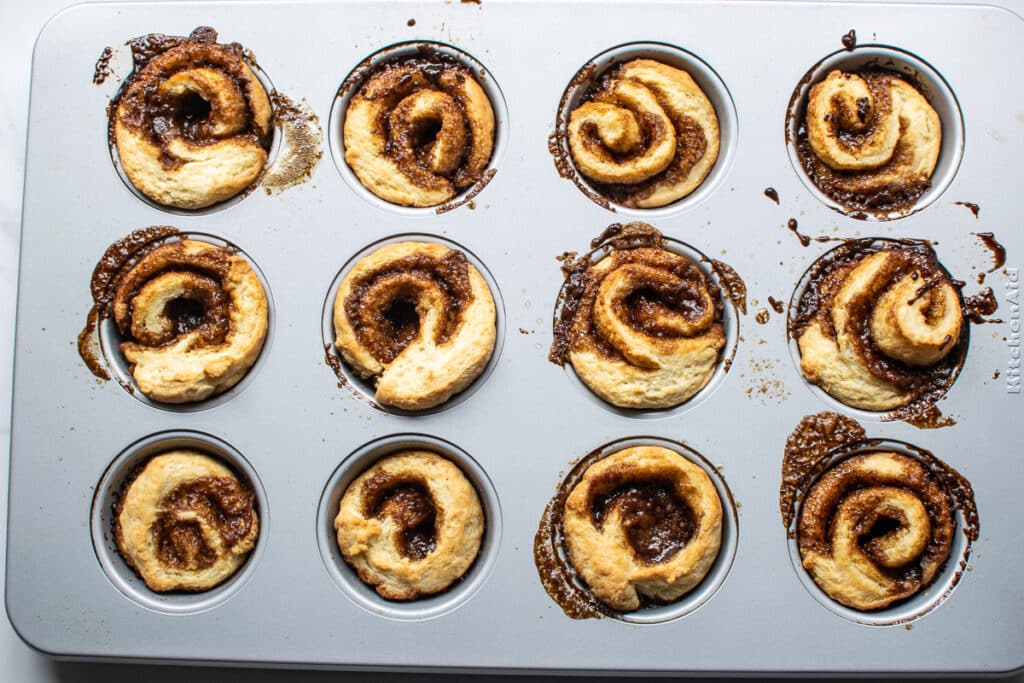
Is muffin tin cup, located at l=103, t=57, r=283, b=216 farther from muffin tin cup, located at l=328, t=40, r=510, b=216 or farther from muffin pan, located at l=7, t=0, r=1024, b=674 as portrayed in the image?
muffin tin cup, located at l=328, t=40, r=510, b=216

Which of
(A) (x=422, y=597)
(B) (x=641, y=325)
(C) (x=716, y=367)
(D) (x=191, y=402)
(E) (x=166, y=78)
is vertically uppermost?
(E) (x=166, y=78)

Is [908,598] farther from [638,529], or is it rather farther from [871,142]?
[871,142]

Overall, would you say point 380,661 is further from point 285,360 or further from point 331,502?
point 285,360

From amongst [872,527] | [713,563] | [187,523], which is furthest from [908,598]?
[187,523]

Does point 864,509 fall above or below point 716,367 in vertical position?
below

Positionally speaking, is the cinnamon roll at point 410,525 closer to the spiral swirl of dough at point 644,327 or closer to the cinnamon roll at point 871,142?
the spiral swirl of dough at point 644,327

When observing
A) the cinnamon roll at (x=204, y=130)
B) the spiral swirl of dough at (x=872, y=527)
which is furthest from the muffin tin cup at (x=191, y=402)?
the spiral swirl of dough at (x=872, y=527)
